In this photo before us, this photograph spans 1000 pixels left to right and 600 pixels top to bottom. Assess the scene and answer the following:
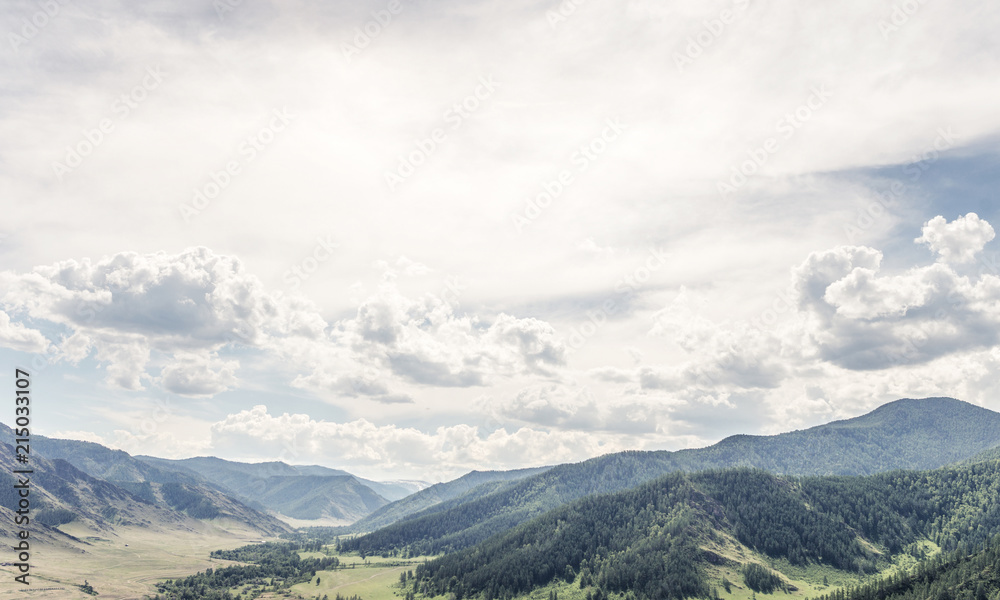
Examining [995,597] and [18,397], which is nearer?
[18,397]

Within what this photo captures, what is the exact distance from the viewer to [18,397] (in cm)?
14300

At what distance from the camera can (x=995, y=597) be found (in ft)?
651

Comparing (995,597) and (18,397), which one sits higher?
(18,397)

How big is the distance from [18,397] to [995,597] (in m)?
319
